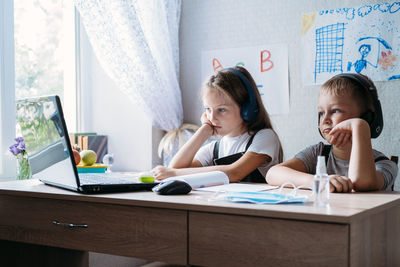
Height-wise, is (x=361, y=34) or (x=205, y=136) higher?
(x=361, y=34)

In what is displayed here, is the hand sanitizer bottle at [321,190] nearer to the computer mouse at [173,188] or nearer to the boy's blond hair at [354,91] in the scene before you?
the computer mouse at [173,188]

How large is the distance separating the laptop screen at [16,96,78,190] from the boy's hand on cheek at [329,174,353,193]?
68 centimetres

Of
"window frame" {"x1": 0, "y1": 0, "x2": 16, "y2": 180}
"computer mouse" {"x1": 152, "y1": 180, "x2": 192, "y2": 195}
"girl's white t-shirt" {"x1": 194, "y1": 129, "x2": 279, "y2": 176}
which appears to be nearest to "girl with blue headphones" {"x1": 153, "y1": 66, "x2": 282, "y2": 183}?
"girl's white t-shirt" {"x1": 194, "y1": 129, "x2": 279, "y2": 176}

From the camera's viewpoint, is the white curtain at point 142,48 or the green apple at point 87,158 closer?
the green apple at point 87,158

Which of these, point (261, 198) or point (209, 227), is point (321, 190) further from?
point (209, 227)

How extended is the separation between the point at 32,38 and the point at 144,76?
0.58m

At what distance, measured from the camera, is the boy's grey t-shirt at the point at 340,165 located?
1484 mm

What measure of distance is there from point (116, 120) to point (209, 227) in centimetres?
173

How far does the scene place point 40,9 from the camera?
8.07ft

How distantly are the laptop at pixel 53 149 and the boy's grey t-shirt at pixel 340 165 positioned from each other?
59 centimetres

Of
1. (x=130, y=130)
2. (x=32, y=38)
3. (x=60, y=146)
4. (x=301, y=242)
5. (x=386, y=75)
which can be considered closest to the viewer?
(x=301, y=242)

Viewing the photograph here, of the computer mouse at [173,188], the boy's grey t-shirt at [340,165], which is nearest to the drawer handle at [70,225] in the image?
the computer mouse at [173,188]

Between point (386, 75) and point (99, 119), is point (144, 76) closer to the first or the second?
point (99, 119)

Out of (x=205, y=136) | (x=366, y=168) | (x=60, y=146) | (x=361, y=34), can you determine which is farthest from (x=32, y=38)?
(x=366, y=168)
